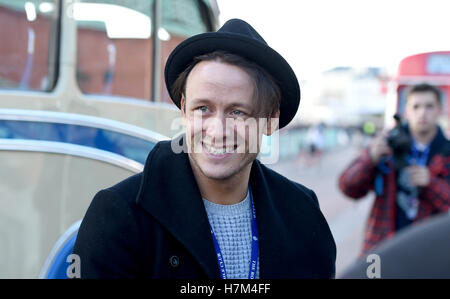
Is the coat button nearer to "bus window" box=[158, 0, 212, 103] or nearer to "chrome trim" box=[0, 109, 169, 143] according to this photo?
"chrome trim" box=[0, 109, 169, 143]

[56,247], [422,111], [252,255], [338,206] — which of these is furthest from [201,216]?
[338,206]

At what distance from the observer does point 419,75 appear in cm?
356

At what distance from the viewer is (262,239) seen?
137 cm

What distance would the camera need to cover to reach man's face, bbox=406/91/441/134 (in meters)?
2.75

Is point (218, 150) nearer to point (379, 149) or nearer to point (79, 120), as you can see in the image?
point (79, 120)

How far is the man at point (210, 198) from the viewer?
127 cm

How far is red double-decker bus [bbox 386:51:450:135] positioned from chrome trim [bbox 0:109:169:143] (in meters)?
1.09

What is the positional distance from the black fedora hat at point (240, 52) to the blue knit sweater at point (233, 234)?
12.3 inches

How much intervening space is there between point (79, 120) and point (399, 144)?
1.60 meters

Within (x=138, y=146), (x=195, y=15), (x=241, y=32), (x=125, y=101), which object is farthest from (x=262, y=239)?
(x=195, y=15)

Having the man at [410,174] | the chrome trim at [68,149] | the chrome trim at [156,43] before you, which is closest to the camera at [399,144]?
the man at [410,174]

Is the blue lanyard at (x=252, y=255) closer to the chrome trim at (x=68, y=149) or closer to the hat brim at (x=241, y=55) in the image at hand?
the hat brim at (x=241, y=55)

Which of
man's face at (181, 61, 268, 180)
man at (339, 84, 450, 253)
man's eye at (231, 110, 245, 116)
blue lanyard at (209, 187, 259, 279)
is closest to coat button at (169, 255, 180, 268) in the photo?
blue lanyard at (209, 187, 259, 279)
